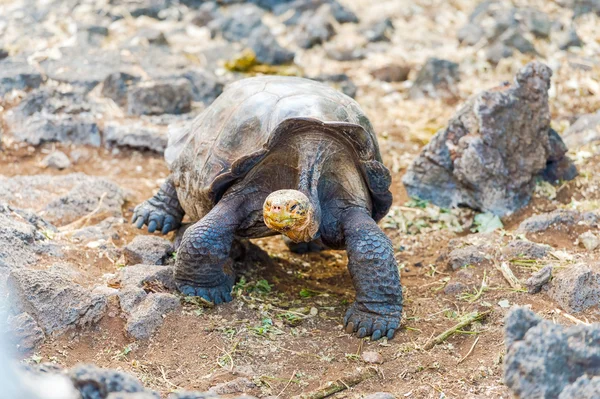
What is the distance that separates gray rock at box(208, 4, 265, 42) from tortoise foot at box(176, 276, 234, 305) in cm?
619

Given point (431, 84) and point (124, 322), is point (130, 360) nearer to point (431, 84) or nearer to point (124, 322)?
point (124, 322)

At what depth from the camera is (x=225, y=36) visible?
988 centimetres

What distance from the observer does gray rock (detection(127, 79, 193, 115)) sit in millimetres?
7055

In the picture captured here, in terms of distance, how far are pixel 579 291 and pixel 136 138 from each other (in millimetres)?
4161

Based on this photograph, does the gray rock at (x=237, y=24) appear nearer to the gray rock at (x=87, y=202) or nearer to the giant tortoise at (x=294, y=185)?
the gray rock at (x=87, y=202)

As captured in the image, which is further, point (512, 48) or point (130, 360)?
point (512, 48)

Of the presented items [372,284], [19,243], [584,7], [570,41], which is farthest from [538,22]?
[19,243]

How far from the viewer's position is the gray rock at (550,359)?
222 cm

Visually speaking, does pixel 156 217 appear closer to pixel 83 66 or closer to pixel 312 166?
pixel 312 166

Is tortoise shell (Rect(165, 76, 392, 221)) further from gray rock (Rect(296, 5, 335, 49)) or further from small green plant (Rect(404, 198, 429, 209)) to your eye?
gray rock (Rect(296, 5, 335, 49))

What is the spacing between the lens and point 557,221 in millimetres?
4816

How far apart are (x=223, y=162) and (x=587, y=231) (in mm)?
2337

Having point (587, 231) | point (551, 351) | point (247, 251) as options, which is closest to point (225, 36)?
point (247, 251)

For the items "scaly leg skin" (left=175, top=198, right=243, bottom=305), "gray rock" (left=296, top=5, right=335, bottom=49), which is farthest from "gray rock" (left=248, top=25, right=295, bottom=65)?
"scaly leg skin" (left=175, top=198, right=243, bottom=305)
